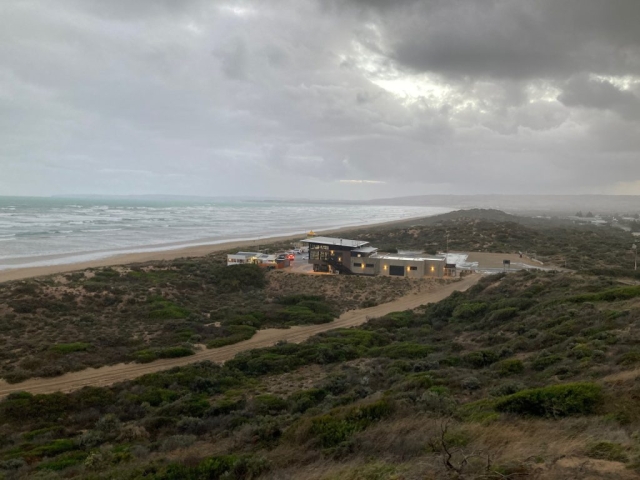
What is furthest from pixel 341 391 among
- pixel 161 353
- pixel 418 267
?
pixel 418 267

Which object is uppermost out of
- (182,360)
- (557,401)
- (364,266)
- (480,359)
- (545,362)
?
(557,401)

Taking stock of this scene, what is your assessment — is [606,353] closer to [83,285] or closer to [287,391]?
[287,391]

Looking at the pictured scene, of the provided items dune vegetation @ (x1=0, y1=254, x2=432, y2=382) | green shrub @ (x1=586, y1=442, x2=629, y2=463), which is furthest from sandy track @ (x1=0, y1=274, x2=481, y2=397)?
green shrub @ (x1=586, y1=442, x2=629, y2=463)

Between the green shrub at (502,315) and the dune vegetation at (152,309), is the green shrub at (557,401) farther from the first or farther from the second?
the dune vegetation at (152,309)

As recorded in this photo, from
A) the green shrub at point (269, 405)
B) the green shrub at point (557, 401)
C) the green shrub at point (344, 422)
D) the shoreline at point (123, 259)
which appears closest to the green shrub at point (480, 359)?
the green shrub at point (557, 401)

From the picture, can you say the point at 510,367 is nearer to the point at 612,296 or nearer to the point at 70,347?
the point at 612,296

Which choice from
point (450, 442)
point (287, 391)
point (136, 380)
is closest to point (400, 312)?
point (287, 391)
